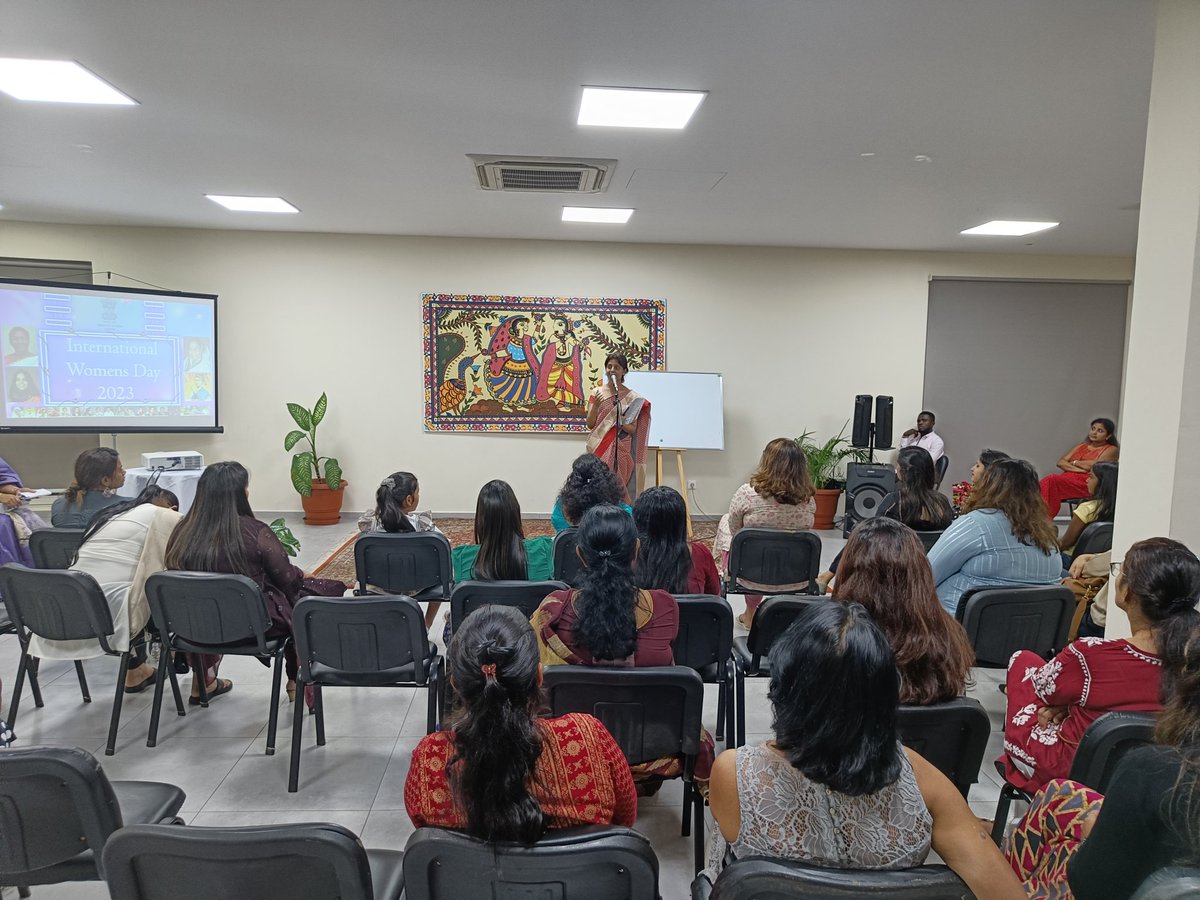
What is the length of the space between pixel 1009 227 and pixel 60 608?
7151mm

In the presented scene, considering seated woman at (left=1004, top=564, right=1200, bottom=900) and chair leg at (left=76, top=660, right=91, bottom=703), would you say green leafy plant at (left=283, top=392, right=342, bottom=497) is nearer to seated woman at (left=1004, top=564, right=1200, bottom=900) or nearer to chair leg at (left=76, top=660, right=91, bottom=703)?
chair leg at (left=76, top=660, right=91, bottom=703)

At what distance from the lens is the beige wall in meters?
6.89

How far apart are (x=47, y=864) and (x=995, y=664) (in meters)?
2.81

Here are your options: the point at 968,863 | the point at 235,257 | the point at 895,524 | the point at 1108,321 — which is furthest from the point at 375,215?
the point at 1108,321

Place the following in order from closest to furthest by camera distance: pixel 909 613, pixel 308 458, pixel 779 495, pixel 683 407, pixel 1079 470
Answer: pixel 909 613 < pixel 779 495 < pixel 1079 470 < pixel 308 458 < pixel 683 407

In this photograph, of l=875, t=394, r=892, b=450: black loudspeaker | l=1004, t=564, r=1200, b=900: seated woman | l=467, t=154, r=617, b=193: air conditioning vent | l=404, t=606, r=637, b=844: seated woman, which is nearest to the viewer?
l=1004, t=564, r=1200, b=900: seated woman

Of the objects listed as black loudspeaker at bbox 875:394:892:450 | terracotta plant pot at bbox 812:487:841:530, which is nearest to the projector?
terracotta plant pot at bbox 812:487:841:530

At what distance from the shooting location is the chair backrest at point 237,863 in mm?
1053

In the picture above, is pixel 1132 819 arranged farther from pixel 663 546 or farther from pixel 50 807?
pixel 50 807

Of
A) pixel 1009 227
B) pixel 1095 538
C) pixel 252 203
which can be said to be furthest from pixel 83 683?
pixel 1009 227

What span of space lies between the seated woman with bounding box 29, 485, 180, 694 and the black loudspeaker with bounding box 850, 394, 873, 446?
604cm

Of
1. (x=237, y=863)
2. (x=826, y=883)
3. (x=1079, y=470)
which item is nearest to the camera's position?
(x=826, y=883)

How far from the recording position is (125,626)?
275 centimetres

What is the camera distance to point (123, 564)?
9.33 ft
